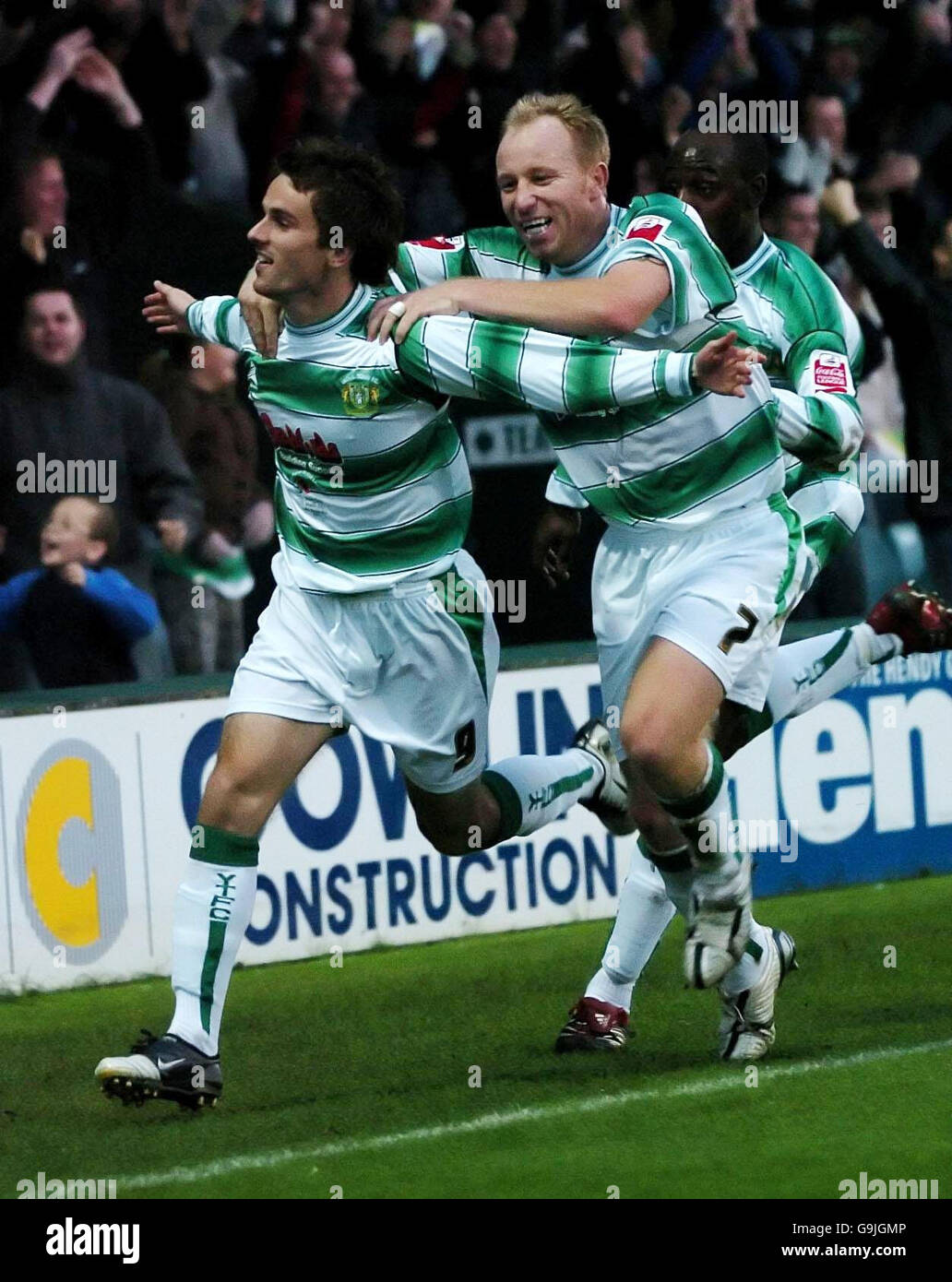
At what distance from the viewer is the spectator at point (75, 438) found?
7.62m

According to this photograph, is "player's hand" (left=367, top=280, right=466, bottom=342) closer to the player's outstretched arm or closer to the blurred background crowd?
the player's outstretched arm

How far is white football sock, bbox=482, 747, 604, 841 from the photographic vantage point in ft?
19.4

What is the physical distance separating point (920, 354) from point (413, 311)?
5.83m

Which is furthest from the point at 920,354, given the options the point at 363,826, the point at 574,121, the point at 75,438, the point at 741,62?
the point at 574,121

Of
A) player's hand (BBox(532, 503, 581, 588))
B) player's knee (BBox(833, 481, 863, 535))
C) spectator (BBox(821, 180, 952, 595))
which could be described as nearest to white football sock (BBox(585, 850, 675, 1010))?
player's hand (BBox(532, 503, 581, 588))

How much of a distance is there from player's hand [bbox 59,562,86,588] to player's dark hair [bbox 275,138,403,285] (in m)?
2.67

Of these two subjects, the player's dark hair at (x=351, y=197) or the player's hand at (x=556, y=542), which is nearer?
the player's dark hair at (x=351, y=197)

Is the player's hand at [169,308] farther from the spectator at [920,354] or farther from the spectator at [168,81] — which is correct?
the spectator at [920,354]

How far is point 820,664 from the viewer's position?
6980 mm

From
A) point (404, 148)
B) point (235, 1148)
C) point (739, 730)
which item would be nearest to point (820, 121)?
point (404, 148)

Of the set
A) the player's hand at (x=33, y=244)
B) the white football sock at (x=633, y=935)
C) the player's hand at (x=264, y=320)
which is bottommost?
the white football sock at (x=633, y=935)

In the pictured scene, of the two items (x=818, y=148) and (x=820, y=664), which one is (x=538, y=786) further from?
(x=818, y=148)

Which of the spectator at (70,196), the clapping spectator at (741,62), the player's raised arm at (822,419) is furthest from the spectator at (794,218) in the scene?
the player's raised arm at (822,419)

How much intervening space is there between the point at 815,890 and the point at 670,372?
4695 mm
